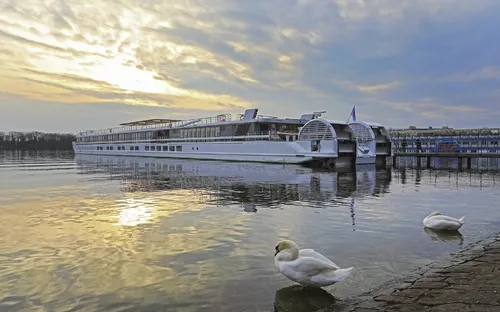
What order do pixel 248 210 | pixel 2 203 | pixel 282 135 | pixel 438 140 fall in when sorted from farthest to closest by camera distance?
pixel 438 140 → pixel 282 135 → pixel 2 203 → pixel 248 210

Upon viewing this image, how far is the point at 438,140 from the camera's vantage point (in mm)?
69000

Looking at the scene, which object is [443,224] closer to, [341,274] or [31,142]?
[341,274]

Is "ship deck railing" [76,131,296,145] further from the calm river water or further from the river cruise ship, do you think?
the calm river water

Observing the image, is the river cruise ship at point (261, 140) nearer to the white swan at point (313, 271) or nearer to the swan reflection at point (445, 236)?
the swan reflection at point (445, 236)

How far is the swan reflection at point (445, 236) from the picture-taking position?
9562mm

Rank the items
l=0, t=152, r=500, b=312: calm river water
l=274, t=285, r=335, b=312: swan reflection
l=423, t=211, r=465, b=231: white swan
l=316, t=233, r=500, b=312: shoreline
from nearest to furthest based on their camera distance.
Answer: l=316, t=233, r=500, b=312: shoreline < l=274, t=285, r=335, b=312: swan reflection < l=0, t=152, r=500, b=312: calm river water < l=423, t=211, r=465, b=231: white swan

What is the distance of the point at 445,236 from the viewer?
9922mm

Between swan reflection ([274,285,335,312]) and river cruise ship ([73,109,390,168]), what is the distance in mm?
35576

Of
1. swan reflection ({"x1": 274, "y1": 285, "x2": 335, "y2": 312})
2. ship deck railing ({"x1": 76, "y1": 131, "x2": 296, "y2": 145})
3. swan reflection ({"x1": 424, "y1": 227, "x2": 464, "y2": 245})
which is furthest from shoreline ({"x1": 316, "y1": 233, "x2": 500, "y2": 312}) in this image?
ship deck railing ({"x1": 76, "y1": 131, "x2": 296, "y2": 145})

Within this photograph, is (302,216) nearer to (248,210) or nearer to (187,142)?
(248,210)

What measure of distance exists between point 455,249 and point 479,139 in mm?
60172

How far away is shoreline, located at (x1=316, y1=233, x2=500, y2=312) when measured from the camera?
5031 millimetres

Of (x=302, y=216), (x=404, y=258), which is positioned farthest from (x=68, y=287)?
(x=302, y=216)

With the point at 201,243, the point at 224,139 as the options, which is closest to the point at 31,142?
the point at 224,139
